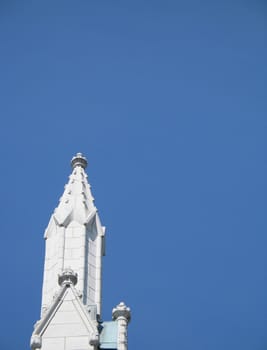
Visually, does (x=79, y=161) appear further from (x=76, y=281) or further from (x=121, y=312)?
(x=121, y=312)

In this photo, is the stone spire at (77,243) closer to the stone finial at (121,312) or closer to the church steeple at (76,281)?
the church steeple at (76,281)

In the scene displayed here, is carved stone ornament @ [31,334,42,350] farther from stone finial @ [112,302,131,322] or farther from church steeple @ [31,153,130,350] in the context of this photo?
stone finial @ [112,302,131,322]

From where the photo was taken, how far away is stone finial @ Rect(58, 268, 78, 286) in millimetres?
35062

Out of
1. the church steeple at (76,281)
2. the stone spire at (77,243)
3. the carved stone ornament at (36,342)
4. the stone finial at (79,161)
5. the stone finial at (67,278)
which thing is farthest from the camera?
the stone finial at (79,161)

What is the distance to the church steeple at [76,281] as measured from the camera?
111 feet

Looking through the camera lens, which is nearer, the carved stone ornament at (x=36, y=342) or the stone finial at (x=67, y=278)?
the carved stone ornament at (x=36, y=342)

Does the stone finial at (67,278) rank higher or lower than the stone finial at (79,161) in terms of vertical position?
lower

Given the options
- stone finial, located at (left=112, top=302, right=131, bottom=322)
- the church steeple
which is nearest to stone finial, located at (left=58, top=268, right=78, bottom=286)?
the church steeple

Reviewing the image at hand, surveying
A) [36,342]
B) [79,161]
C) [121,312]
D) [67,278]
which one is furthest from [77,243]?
[36,342]

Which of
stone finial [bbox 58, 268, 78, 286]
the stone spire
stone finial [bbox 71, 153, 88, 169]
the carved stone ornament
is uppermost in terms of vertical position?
stone finial [bbox 71, 153, 88, 169]

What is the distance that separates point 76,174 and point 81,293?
5.72 metres

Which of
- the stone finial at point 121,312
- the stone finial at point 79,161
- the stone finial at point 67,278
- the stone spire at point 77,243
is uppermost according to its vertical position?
the stone finial at point 79,161

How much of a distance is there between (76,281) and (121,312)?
1.48 metres

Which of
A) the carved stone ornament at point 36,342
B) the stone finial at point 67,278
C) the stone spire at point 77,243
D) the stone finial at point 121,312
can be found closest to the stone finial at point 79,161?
the stone spire at point 77,243
